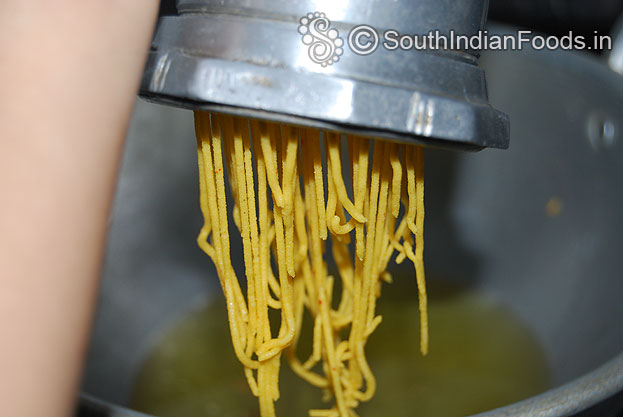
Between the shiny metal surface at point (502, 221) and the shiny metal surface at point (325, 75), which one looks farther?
the shiny metal surface at point (502, 221)

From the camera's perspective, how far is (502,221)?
1222 millimetres

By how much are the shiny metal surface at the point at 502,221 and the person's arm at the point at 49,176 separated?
0.65 m

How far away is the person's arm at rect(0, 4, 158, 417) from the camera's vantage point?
1.25 feet

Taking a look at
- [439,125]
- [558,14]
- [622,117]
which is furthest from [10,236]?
[558,14]

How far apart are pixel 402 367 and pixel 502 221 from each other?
1.20 ft

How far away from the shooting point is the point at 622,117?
0.98 meters

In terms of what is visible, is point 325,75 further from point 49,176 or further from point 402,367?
point 402,367

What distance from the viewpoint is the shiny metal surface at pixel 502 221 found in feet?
3.39

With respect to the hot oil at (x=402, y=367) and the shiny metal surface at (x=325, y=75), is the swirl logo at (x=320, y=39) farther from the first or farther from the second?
the hot oil at (x=402, y=367)

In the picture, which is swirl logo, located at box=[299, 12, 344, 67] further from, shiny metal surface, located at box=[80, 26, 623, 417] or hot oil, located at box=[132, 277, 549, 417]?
shiny metal surface, located at box=[80, 26, 623, 417]

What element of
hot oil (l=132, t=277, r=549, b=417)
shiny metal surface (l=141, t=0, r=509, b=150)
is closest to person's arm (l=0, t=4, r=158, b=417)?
shiny metal surface (l=141, t=0, r=509, b=150)

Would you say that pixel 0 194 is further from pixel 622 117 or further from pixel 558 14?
pixel 558 14

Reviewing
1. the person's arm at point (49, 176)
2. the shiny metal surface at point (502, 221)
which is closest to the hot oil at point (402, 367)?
the shiny metal surface at point (502, 221)

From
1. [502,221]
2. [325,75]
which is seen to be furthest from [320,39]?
[502,221]
